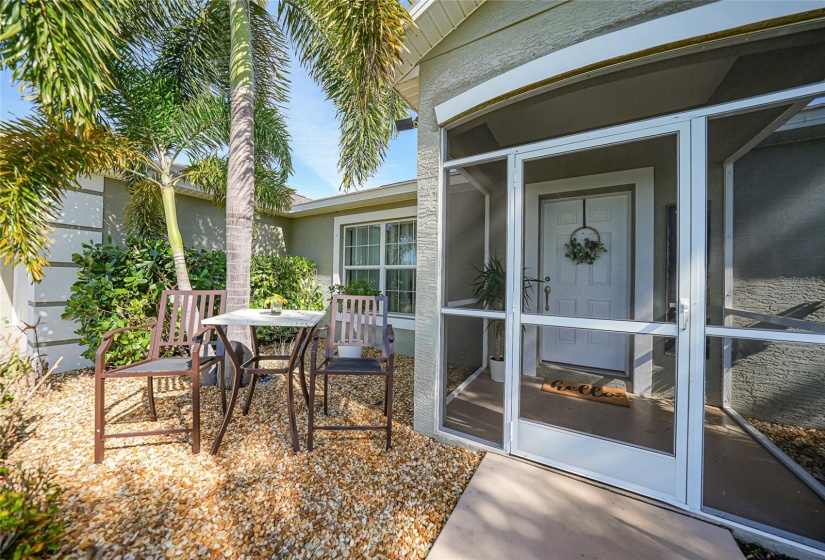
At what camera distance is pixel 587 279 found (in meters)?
3.47

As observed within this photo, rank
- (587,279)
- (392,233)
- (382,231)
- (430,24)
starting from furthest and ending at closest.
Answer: (382,231) < (392,233) < (587,279) < (430,24)

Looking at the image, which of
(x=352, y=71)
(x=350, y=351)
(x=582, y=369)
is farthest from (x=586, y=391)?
(x=352, y=71)

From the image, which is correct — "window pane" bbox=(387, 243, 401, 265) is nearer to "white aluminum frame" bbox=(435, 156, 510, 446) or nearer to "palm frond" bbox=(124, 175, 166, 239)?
"white aluminum frame" bbox=(435, 156, 510, 446)

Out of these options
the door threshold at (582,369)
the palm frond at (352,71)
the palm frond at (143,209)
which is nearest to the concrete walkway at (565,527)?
the door threshold at (582,369)

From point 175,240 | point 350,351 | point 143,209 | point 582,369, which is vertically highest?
point 143,209

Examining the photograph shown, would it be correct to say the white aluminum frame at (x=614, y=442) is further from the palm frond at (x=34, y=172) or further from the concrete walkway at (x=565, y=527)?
the palm frond at (x=34, y=172)

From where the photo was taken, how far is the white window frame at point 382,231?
5641 millimetres

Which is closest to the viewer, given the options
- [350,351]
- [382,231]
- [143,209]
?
[143,209]

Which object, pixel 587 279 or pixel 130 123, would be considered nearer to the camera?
pixel 587 279

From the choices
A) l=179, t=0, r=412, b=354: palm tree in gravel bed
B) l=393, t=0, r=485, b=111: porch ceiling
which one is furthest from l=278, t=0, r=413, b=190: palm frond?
l=393, t=0, r=485, b=111: porch ceiling

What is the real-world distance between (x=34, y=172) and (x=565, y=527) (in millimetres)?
4908

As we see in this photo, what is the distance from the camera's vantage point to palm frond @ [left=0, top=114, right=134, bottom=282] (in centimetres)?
250

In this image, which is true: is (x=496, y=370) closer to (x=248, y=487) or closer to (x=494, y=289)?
(x=494, y=289)

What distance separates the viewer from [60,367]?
408 cm
